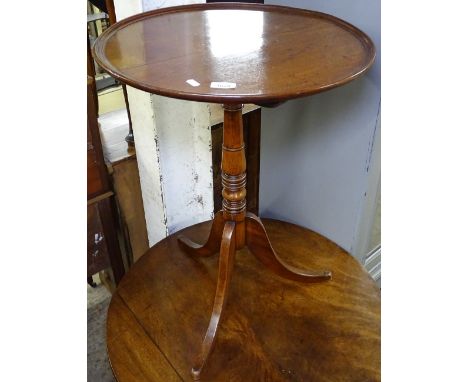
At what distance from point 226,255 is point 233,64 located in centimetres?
35

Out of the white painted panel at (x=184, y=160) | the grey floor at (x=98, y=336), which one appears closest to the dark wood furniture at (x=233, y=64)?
the white painted panel at (x=184, y=160)

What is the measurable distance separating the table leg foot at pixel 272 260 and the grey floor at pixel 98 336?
683 millimetres

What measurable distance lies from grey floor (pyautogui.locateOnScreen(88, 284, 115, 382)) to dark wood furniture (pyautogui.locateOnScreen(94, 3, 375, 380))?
55 cm

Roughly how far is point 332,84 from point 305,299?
477 mm

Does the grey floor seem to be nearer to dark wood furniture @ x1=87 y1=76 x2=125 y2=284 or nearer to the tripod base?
dark wood furniture @ x1=87 y1=76 x2=125 y2=284

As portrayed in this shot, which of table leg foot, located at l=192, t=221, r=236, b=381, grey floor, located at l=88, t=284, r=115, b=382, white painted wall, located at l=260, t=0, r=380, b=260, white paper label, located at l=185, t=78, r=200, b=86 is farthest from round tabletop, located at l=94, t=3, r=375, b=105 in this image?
grey floor, located at l=88, t=284, r=115, b=382

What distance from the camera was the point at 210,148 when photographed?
1019 mm

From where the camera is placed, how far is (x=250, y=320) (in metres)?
0.84

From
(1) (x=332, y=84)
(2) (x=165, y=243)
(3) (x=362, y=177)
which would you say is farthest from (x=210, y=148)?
(1) (x=332, y=84)

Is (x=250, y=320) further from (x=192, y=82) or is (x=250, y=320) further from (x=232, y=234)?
(x=192, y=82)

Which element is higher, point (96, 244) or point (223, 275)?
point (223, 275)

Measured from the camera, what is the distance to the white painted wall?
96cm

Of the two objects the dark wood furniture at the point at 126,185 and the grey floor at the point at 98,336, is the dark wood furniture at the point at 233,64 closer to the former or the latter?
the dark wood furniture at the point at 126,185

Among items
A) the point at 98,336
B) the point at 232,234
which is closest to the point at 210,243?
the point at 232,234
